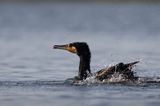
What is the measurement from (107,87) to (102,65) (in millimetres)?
5967

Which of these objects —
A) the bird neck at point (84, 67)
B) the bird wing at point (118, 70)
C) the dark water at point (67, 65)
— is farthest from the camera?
the bird neck at point (84, 67)

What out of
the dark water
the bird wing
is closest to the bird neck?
the dark water

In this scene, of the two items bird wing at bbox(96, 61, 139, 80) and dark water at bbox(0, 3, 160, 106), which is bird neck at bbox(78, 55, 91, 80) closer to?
dark water at bbox(0, 3, 160, 106)

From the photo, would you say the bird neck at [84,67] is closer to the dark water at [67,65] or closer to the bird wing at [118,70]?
the dark water at [67,65]

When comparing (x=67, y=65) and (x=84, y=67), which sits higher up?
(x=67, y=65)

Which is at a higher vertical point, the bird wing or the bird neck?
the bird neck

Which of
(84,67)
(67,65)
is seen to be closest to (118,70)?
(84,67)

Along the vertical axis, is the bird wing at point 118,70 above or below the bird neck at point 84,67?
below

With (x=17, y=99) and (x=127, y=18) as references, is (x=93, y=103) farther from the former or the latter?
(x=127, y=18)

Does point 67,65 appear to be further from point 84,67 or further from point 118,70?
point 118,70

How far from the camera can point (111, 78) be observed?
20516 millimetres

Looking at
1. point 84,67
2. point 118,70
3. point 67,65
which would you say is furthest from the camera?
point 67,65

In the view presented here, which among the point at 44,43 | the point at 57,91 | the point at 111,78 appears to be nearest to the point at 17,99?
the point at 57,91

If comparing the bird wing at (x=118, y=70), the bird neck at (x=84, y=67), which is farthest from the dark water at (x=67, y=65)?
the bird neck at (x=84, y=67)
